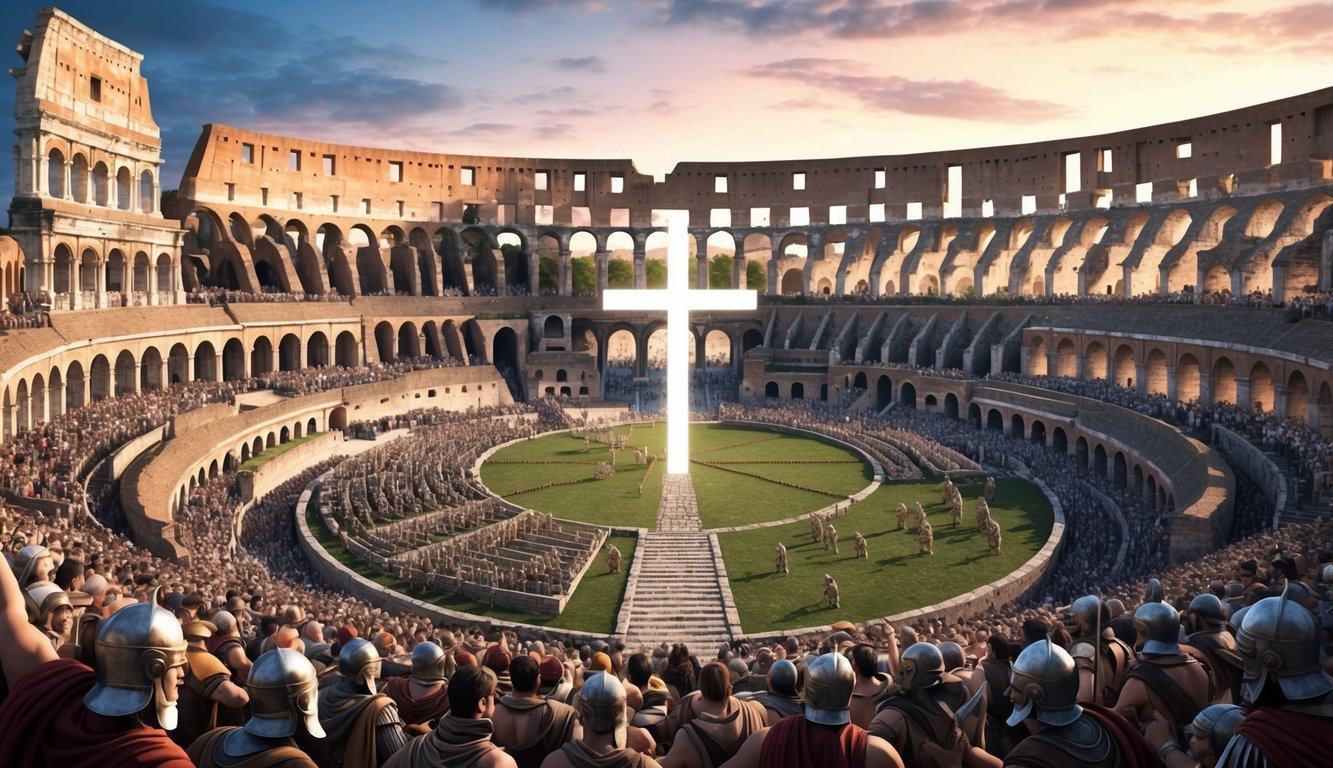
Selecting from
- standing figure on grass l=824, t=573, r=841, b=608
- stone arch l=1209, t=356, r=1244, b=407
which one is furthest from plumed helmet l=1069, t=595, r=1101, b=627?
stone arch l=1209, t=356, r=1244, b=407

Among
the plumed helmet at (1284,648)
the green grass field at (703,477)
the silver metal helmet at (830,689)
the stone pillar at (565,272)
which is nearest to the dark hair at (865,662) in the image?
the silver metal helmet at (830,689)

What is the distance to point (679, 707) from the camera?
7.10 m

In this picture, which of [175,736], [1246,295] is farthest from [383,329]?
[175,736]

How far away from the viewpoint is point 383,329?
54.5 metres

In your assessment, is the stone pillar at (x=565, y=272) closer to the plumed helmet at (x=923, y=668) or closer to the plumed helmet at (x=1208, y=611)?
the plumed helmet at (x=1208, y=611)

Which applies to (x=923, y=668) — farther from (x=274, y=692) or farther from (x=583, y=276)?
(x=583, y=276)

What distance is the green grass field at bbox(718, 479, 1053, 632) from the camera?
20859mm

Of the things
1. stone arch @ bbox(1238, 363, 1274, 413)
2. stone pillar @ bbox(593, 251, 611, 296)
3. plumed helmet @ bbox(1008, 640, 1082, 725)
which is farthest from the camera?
stone pillar @ bbox(593, 251, 611, 296)

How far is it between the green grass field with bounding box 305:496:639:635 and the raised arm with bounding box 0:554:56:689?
15813mm

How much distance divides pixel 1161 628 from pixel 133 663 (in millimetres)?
5927

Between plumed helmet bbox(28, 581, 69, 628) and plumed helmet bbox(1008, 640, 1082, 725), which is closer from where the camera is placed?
plumed helmet bbox(1008, 640, 1082, 725)

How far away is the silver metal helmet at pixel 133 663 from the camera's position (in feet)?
13.0

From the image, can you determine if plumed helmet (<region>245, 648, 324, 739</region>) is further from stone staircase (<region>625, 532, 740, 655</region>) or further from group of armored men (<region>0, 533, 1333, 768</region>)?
stone staircase (<region>625, 532, 740, 655</region>)

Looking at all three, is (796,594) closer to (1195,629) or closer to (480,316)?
(1195,629)
